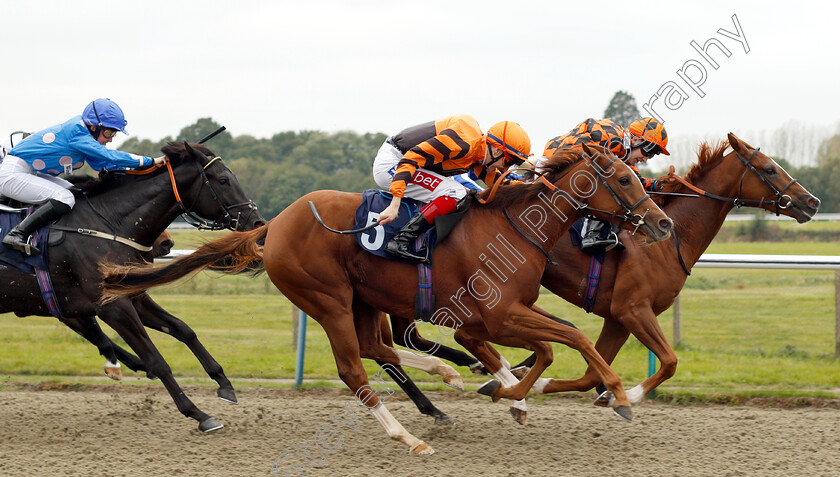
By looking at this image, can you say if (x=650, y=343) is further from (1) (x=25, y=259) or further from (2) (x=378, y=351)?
(1) (x=25, y=259)

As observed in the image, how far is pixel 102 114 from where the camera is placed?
5.45 m

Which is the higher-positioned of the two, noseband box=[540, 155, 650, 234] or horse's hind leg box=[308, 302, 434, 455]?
noseband box=[540, 155, 650, 234]

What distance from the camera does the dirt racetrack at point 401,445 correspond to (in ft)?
14.2

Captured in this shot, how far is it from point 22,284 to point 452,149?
3.06 meters

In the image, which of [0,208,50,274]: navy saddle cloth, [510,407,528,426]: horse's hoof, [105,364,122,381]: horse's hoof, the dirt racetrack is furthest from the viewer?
[105,364,122,381]: horse's hoof

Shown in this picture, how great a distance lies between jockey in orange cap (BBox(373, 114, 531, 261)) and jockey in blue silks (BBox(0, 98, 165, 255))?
194cm

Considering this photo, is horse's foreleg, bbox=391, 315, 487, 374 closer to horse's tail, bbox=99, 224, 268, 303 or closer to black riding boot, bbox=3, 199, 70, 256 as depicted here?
horse's tail, bbox=99, 224, 268, 303

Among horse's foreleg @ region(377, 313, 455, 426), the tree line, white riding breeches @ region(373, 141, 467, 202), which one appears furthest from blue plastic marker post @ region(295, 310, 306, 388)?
the tree line

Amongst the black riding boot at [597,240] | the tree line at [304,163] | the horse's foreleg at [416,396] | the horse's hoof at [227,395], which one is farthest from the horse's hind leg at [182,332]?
the tree line at [304,163]

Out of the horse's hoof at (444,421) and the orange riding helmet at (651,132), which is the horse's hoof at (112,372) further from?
the orange riding helmet at (651,132)

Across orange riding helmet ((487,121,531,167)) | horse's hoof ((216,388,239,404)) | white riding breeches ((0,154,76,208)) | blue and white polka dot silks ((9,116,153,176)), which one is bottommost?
horse's hoof ((216,388,239,404))

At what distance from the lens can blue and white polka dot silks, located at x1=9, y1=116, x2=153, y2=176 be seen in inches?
210

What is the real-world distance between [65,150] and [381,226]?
2.34 meters

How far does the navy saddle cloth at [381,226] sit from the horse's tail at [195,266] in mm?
750
